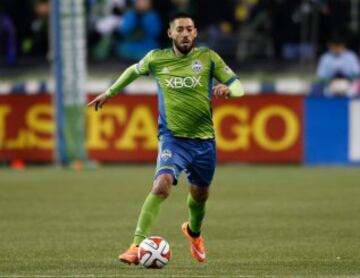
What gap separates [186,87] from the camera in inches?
444

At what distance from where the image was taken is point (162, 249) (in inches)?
412

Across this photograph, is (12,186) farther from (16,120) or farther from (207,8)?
(207,8)

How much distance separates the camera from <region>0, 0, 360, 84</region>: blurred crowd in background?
25.6 m

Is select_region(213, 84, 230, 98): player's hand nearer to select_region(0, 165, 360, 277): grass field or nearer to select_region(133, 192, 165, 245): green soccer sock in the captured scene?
select_region(133, 192, 165, 245): green soccer sock

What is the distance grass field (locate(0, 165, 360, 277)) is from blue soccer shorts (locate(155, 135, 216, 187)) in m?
0.76

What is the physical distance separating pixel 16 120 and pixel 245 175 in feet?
15.0

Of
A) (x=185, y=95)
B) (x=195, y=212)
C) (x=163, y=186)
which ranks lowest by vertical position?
(x=195, y=212)

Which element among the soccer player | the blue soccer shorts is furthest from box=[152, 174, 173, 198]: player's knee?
the soccer player

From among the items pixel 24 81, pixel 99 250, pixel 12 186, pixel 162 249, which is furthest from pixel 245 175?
pixel 162 249

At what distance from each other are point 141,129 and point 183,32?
12.9 meters

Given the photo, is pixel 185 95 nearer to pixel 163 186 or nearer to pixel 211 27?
pixel 163 186

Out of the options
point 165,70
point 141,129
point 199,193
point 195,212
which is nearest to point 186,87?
point 165,70

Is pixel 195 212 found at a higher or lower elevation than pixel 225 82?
lower

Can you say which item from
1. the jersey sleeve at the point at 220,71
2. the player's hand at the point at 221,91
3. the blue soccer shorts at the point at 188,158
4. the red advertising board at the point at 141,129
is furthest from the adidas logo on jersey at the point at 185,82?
the red advertising board at the point at 141,129
